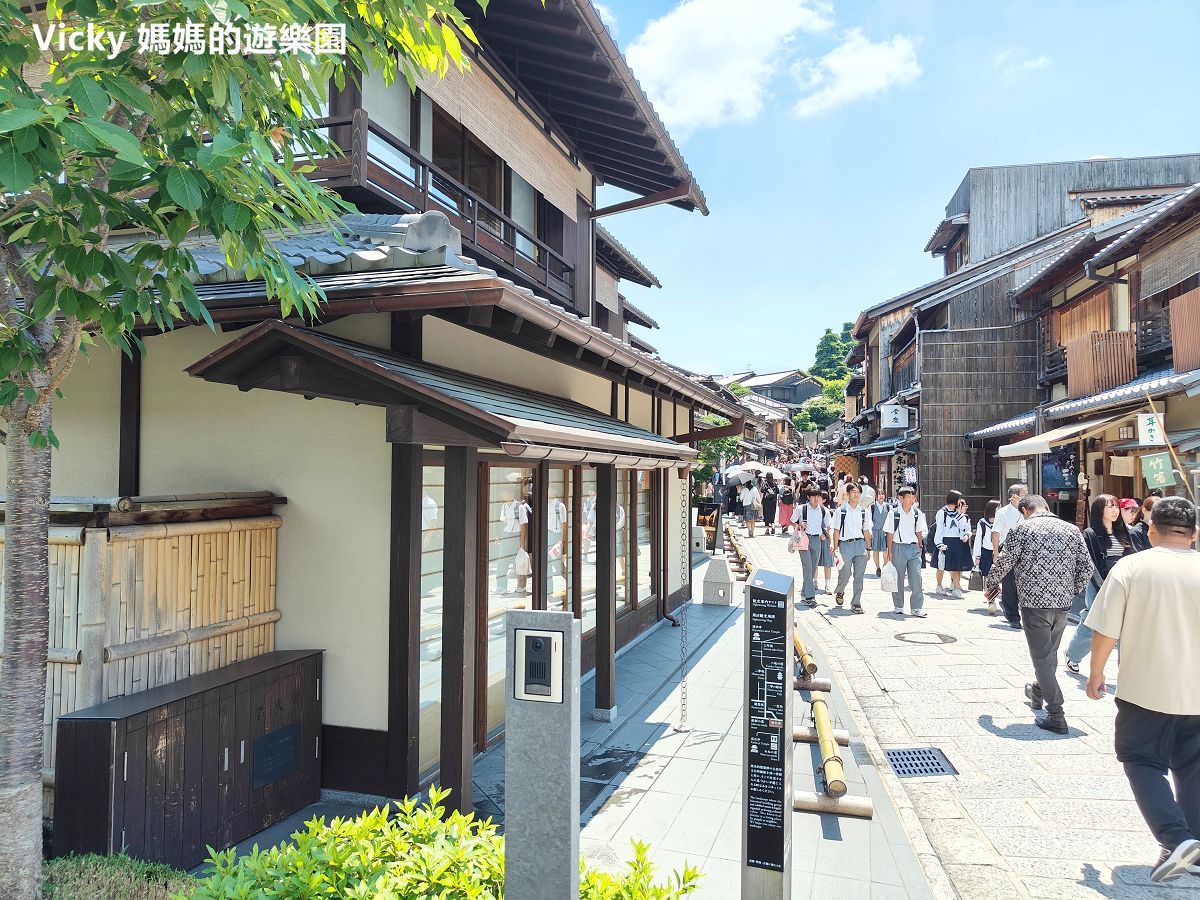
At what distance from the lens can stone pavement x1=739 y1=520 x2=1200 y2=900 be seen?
14.5 feet

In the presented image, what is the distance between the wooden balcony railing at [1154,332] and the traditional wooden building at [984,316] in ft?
15.6

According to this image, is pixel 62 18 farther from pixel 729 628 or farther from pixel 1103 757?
pixel 729 628

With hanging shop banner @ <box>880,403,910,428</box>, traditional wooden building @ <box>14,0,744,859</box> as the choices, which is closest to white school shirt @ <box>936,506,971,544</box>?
traditional wooden building @ <box>14,0,744,859</box>

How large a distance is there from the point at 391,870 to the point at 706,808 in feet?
9.59

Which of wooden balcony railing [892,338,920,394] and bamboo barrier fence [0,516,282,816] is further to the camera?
wooden balcony railing [892,338,920,394]

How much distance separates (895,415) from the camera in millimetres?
28484

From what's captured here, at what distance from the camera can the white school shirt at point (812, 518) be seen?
1269 centimetres

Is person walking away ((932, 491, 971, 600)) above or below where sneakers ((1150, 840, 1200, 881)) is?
above

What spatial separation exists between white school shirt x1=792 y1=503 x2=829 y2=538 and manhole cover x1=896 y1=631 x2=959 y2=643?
2480 mm

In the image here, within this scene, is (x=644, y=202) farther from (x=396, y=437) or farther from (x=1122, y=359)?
(x=1122, y=359)

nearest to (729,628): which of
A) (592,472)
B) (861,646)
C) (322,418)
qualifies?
(861,646)

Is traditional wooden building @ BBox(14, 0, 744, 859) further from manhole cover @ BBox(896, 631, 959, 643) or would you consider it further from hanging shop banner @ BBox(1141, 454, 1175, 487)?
hanging shop banner @ BBox(1141, 454, 1175, 487)

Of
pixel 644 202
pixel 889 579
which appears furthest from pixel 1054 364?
pixel 644 202

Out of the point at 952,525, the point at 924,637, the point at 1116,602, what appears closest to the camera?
the point at 1116,602
